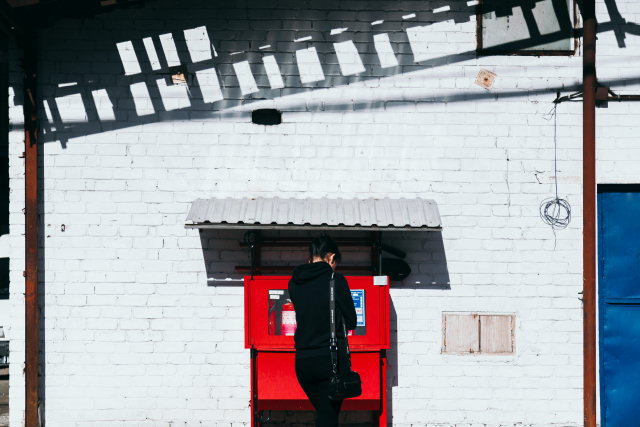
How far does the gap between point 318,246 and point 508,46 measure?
109 inches

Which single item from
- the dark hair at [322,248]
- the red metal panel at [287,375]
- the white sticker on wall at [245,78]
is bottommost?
the red metal panel at [287,375]

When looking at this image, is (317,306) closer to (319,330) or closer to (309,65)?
(319,330)

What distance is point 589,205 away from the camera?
6305 millimetres

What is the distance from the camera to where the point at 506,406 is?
639cm

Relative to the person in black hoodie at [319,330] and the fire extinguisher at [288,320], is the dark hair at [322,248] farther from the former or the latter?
the fire extinguisher at [288,320]

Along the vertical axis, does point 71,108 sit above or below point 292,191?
above

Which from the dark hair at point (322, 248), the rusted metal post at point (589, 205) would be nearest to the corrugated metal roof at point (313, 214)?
the dark hair at point (322, 248)

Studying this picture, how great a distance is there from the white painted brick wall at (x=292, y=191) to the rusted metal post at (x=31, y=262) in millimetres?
108

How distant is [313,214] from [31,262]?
250cm

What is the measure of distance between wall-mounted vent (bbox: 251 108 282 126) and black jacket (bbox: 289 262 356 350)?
5.81 ft

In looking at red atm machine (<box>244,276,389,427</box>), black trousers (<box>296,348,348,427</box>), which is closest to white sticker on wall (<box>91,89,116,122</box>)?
red atm machine (<box>244,276,389,427</box>)

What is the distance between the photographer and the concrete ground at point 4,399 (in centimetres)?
672

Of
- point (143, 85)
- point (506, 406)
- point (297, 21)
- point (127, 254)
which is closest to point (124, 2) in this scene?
point (143, 85)

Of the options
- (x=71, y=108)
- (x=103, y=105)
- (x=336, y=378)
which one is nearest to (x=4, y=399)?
(x=71, y=108)
